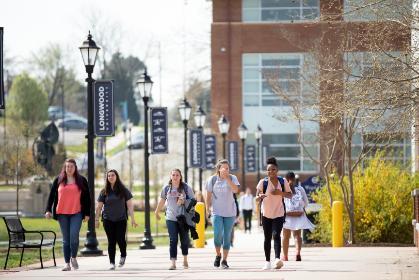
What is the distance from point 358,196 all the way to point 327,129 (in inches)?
341

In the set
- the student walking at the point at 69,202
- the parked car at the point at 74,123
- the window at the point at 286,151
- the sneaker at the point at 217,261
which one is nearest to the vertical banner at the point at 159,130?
the sneaker at the point at 217,261

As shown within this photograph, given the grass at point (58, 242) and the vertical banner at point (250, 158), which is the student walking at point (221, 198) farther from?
the vertical banner at point (250, 158)

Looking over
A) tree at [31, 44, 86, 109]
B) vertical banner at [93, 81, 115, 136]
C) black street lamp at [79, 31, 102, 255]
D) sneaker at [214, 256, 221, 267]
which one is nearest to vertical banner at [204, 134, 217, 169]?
vertical banner at [93, 81, 115, 136]

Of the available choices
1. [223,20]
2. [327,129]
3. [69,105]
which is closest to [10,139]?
[223,20]

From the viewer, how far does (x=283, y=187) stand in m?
21.7

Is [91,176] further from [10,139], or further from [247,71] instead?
[247,71]

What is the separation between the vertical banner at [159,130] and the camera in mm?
38312

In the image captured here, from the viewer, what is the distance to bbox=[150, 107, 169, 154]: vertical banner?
38.3 metres

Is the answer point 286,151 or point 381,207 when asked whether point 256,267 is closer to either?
point 381,207

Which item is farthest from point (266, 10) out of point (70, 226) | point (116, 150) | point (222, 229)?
point (70, 226)

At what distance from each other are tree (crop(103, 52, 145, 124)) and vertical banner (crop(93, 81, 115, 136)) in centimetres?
8354

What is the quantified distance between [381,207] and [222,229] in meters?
11.8

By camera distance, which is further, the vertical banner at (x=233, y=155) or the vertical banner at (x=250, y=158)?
the vertical banner at (x=250, y=158)

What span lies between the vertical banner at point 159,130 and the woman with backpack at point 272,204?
16.6 meters
